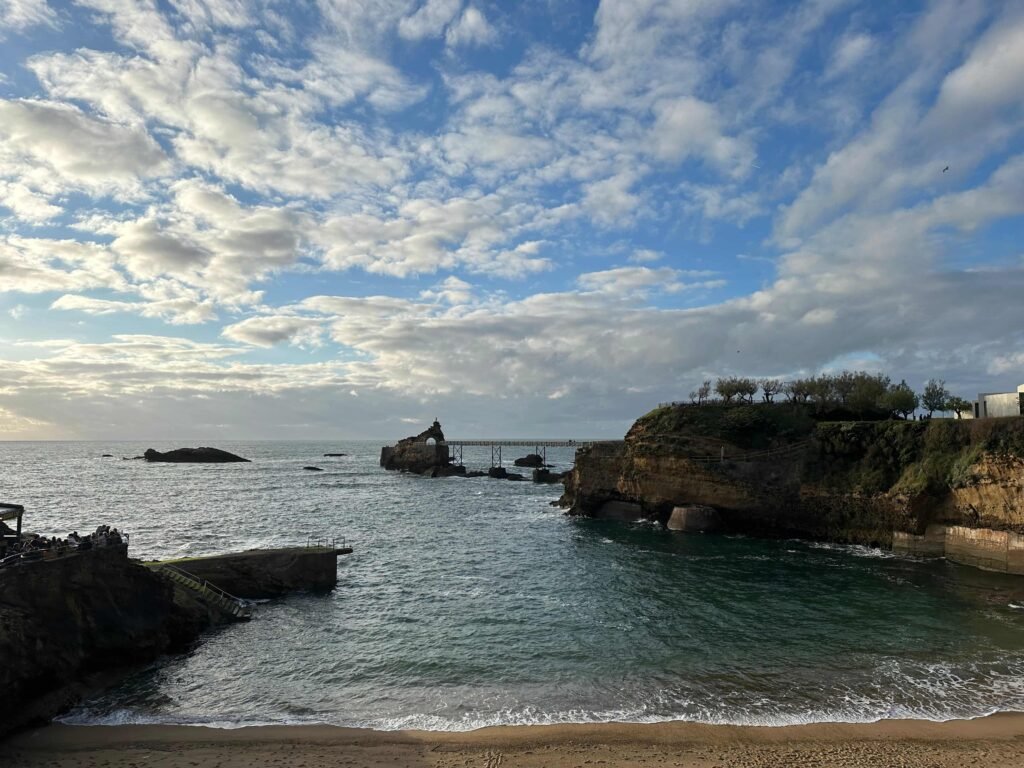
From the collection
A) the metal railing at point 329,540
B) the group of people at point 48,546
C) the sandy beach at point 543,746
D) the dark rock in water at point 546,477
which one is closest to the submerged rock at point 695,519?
the metal railing at point 329,540

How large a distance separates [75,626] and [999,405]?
6055cm

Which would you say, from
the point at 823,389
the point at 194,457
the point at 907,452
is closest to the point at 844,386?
the point at 823,389

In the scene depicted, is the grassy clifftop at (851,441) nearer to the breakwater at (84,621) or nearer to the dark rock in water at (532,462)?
the breakwater at (84,621)

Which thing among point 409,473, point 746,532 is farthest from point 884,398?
point 409,473

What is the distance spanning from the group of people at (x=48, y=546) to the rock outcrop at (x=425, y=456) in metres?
104

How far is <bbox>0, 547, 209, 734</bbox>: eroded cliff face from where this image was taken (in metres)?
19.5

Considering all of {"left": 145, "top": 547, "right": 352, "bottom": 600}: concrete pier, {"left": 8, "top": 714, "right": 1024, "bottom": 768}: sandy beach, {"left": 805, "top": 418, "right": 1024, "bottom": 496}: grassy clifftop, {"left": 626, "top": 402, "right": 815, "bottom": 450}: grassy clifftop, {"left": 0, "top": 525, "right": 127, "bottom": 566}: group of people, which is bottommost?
{"left": 8, "top": 714, "right": 1024, "bottom": 768}: sandy beach

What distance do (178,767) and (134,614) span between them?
11.1 metres

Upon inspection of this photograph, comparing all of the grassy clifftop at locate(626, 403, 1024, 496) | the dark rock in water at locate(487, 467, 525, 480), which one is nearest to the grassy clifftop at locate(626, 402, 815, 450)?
the grassy clifftop at locate(626, 403, 1024, 496)

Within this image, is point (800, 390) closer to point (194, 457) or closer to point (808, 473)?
point (808, 473)

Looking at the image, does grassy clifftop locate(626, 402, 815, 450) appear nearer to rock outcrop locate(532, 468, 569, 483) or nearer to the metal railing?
the metal railing

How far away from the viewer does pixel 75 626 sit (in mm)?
22609

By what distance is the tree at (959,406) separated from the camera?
52781 millimetres

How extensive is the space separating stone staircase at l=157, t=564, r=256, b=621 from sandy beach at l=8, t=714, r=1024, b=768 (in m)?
11.3
